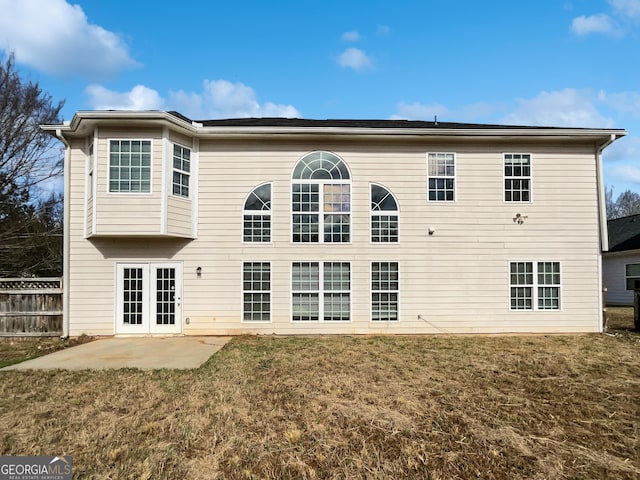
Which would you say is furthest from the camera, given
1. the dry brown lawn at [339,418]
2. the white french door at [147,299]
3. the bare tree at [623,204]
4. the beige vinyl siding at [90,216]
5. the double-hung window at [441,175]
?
the bare tree at [623,204]

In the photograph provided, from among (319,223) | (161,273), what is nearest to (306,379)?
(319,223)

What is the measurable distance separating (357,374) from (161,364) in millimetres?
3488

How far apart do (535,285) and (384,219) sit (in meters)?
4.37

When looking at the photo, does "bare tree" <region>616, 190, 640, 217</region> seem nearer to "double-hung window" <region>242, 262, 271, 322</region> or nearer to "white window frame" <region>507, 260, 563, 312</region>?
"white window frame" <region>507, 260, 563, 312</region>

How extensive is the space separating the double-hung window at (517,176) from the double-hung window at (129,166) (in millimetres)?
9180

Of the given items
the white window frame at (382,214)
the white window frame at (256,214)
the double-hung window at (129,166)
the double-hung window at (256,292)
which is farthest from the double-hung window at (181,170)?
the white window frame at (382,214)

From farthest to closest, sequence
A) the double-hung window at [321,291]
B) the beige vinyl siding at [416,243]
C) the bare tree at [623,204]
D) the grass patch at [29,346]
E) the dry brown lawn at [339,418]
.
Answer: the bare tree at [623,204] → the double-hung window at [321,291] → the beige vinyl siding at [416,243] → the grass patch at [29,346] → the dry brown lawn at [339,418]

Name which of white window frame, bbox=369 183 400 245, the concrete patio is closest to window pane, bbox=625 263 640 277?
white window frame, bbox=369 183 400 245

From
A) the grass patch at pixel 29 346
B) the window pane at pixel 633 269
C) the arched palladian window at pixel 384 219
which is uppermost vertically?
the arched palladian window at pixel 384 219

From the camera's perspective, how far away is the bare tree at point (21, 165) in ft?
50.6

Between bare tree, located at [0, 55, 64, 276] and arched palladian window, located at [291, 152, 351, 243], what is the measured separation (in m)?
12.4

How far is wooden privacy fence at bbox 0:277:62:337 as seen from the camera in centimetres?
962

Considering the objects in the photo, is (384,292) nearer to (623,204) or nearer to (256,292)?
(256,292)

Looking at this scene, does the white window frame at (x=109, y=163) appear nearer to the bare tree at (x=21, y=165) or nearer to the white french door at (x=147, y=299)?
the white french door at (x=147, y=299)
